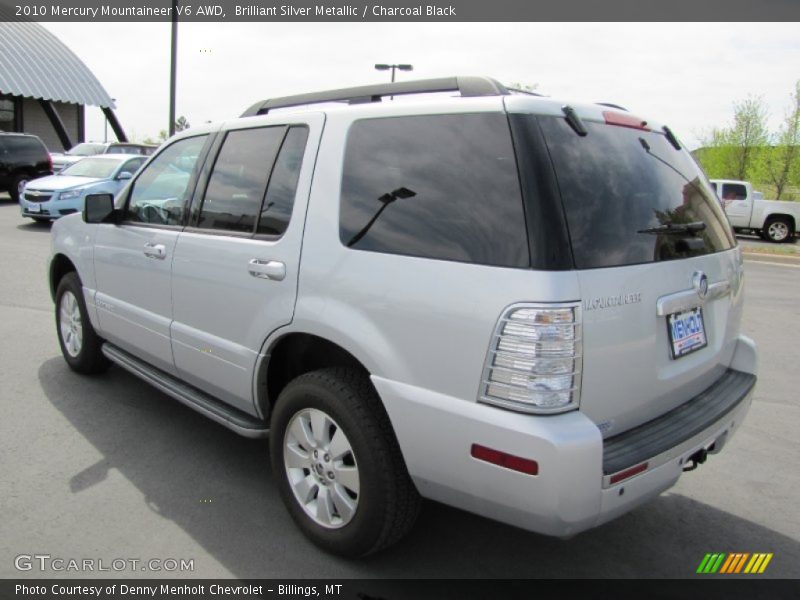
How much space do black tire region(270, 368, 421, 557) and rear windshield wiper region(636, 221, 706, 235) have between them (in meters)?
1.29

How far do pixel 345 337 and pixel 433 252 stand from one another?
0.51 meters

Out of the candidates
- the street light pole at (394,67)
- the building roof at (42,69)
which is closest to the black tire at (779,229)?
the street light pole at (394,67)

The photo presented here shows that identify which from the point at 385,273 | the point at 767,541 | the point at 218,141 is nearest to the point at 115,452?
the point at 218,141

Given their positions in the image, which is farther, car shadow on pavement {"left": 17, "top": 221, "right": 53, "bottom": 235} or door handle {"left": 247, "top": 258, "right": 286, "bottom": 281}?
car shadow on pavement {"left": 17, "top": 221, "right": 53, "bottom": 235}

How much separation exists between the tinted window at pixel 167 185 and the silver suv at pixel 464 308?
41 centimetres

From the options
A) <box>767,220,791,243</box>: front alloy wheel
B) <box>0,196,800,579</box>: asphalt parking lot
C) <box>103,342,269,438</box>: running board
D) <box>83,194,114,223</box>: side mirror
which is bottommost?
<box>0,196,800,579</box>: asphalt parking lot

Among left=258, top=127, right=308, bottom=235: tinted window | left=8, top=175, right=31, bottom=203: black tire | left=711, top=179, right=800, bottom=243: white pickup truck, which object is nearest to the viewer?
left=258, top=127, right=308, bottom=235: tinted window

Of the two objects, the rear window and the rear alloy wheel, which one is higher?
the rear window

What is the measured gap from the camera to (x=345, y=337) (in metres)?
2.56

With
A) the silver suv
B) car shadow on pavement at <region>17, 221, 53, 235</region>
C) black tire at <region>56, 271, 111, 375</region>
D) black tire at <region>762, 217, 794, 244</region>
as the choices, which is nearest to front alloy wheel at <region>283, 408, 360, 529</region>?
the silver suv

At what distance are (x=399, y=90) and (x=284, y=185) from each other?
70cm

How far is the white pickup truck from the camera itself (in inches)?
781

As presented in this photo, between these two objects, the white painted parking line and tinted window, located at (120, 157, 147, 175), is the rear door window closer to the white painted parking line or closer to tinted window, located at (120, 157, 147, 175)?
tinted window, located at (120, 157, 147, 175)

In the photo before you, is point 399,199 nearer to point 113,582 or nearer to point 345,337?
point 345,337
